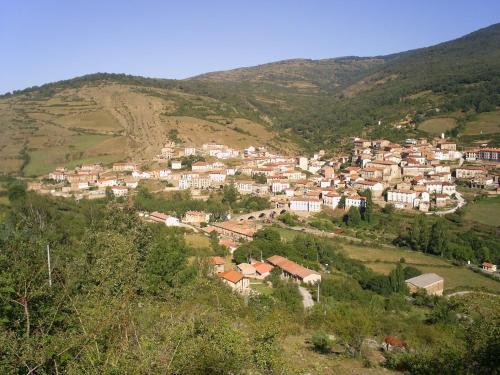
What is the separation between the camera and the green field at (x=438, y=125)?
69.6 metres

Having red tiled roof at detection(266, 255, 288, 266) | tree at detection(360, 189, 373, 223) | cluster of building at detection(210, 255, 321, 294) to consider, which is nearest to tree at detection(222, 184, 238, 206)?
tree at detection(360, 189, 373, 223)

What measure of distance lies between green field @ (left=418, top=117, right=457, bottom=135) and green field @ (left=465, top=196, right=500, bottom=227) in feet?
90.7

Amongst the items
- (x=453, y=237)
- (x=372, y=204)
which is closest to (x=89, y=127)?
(x=372, y=204)

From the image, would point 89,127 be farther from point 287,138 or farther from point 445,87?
point 445,87

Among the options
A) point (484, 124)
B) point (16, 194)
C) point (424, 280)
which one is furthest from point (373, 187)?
point (16, 194)

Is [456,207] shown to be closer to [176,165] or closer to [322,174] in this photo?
[322,174]

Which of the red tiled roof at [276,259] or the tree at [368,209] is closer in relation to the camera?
the red tiled roof at [276,259]

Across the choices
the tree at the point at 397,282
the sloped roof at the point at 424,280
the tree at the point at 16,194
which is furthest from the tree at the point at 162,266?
the tree at the point at 16,194

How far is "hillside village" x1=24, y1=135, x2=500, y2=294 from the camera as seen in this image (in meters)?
42.7

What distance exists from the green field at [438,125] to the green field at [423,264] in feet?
135

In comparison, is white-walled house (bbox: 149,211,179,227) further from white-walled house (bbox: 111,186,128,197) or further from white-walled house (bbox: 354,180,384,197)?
white-walled house (bbox: 354,180,384,197)

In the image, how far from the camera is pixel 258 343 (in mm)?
8781

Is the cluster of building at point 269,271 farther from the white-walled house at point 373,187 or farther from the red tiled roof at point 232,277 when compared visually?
the white-walled house at point 373,187

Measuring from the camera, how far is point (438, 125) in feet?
233
